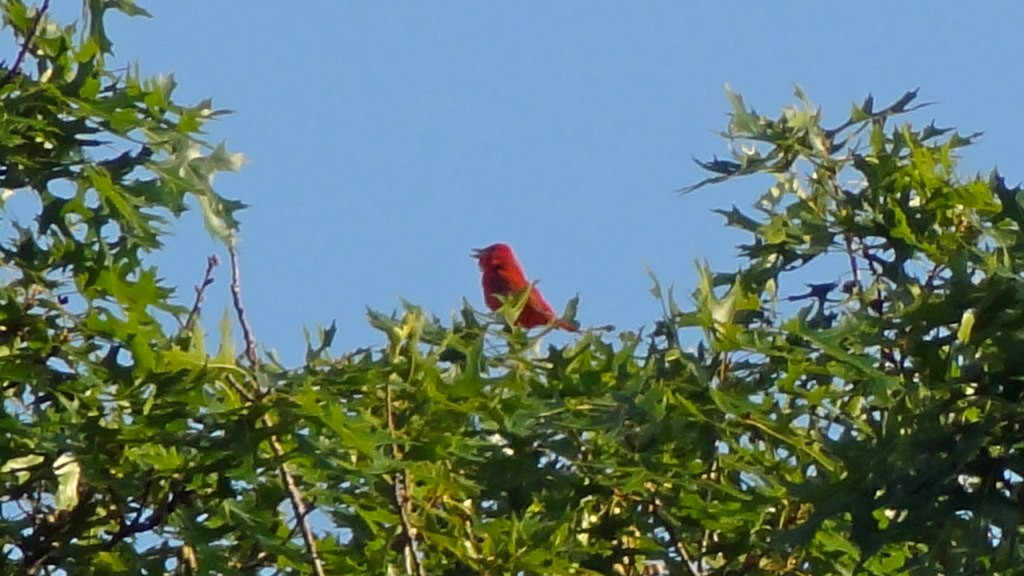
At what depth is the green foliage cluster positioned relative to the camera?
3459mm

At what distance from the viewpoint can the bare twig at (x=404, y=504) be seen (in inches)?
142

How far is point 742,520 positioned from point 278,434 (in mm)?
1010

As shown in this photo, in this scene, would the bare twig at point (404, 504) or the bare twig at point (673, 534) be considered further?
the bare twig at point (673, 534)

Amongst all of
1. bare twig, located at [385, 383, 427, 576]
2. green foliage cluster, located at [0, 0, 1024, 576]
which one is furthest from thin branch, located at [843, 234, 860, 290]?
bare twig, located at [385, 383, 427, 576]

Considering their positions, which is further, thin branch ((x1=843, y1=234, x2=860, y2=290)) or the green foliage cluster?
thin branch ((x1=843, y1=234, x2=860, y2=290))

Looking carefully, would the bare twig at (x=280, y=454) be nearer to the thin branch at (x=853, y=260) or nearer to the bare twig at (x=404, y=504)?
the bare twig at (x=404, y=504)

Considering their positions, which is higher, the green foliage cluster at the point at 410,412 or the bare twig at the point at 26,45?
the bare twig at the point at 26,45

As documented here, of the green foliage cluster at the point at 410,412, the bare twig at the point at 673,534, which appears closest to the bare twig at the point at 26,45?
the green foliage cluster at the point at 410,412

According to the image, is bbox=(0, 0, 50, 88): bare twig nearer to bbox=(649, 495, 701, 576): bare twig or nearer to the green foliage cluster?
the green foliage cluster

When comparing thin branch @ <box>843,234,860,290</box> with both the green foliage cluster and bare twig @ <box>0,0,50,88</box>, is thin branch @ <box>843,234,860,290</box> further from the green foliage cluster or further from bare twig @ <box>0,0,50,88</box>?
bare twig @ <box>0,0,50,88</box>

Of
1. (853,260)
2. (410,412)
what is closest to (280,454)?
(410,412)

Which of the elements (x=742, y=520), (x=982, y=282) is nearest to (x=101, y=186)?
(x=742, y=520)

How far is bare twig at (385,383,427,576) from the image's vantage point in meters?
3.61

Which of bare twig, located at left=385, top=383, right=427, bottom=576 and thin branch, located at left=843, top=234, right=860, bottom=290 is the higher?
thin branch, located at left=843, top=234, right=860, bottom=290
